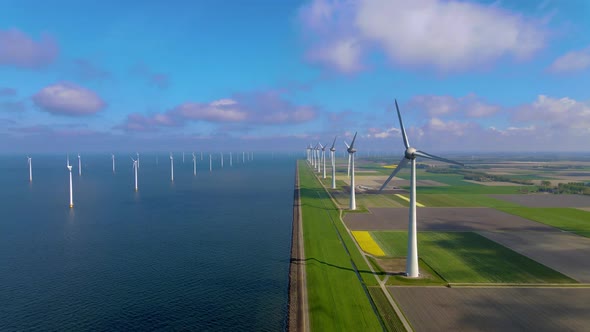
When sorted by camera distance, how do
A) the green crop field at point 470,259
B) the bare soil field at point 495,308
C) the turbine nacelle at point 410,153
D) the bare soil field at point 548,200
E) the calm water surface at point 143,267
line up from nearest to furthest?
1. the bare soil field at point 495,308
2. the calm water surface at point 143,267
3. the green crop field at point 470,259
4. the turbine nacelle at point 410,153
5. the bare soil field at point 548,200

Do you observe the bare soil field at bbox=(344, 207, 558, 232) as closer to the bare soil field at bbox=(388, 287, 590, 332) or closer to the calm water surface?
the calm water surface

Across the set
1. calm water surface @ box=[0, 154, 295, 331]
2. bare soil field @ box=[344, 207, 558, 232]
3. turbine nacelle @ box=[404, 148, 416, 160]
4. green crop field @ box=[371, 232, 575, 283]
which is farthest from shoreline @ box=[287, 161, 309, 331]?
turbine nacelle @ box=[404, 148, 416, 160]

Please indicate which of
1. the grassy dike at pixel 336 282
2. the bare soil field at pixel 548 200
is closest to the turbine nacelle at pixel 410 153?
the grassy dike at pixel 336 282

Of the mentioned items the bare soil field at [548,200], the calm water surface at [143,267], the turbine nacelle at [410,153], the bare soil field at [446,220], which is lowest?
the calm water surface at [143,267]

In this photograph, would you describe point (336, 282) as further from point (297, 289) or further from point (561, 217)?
point (561, 217)

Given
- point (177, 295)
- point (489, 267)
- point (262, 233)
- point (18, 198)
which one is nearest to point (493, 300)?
point (489, 267)

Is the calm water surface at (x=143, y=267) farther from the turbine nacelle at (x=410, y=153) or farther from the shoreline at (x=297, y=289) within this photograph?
the turbine nacelle at (x=410, y=153)
